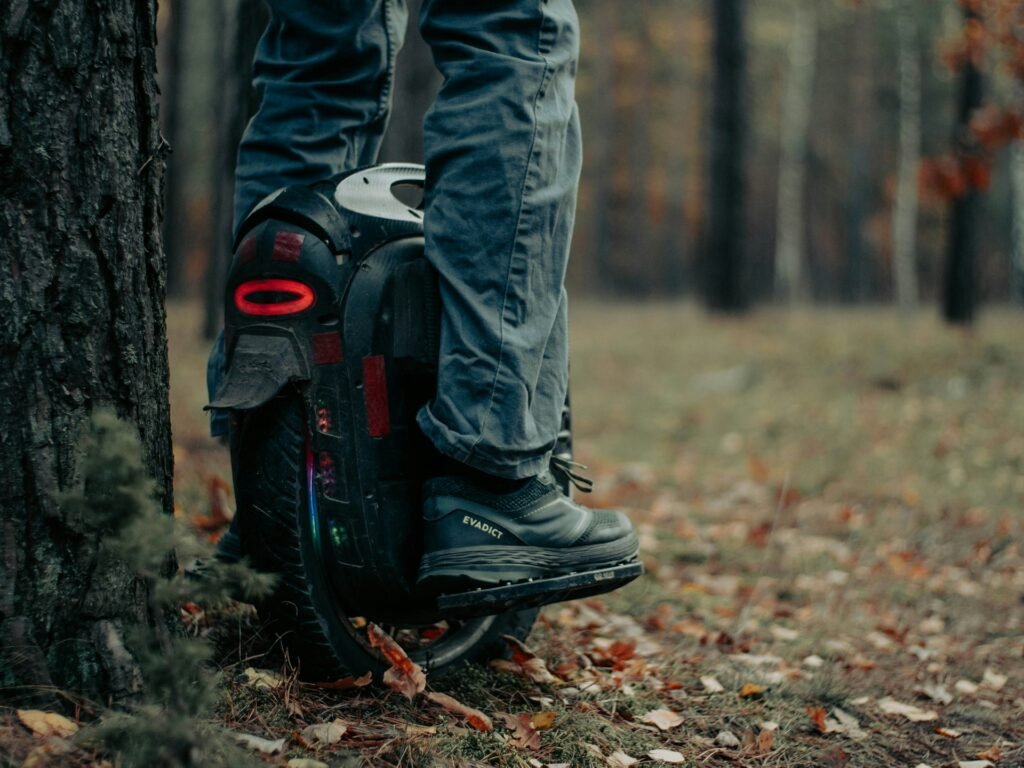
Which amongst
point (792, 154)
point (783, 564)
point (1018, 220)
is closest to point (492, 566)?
point (783, 564)

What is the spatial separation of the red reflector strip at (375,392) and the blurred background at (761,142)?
2534 millimetres

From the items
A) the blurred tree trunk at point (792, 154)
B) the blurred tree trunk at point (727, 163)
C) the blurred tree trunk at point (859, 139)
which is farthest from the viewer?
the blurred tree trunk at point (859, 139)

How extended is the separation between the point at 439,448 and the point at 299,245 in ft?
1.53

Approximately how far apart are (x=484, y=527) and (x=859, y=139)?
31.1 metres

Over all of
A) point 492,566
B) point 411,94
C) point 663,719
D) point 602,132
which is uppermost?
point 602,132

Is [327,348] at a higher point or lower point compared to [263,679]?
higher

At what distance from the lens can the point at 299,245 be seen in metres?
Answer: 1.83

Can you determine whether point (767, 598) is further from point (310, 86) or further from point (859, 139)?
point (859, 139)

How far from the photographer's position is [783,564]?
4.14 meters

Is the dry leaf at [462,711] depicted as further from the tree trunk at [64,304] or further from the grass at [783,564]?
the tree trunk at [64,304]

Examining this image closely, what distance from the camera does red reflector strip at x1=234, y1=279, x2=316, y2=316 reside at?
6.01ft

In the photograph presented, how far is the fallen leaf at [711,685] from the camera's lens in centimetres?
238

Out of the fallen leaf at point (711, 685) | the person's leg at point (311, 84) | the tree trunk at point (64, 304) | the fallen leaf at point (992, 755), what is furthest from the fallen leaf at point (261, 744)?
the fallen leaf at point (992, 755)

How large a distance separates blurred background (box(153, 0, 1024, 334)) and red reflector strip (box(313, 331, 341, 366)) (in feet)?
8.21
